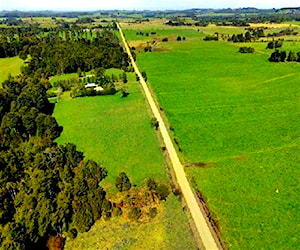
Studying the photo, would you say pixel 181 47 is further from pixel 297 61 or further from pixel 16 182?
pixel 16 182

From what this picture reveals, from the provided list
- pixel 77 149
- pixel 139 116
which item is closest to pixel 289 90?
pixel 139 116

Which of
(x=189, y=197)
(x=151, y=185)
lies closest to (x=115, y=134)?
(x=151, y=185)

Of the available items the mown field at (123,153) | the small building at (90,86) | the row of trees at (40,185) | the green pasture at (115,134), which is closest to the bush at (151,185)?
the mown field at (123,153)

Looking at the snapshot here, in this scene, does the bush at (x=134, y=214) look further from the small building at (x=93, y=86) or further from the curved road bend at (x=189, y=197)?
the small building at (x=93, y=86)

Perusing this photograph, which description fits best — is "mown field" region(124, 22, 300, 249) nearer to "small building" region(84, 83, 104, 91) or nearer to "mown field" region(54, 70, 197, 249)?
"mown field" region(54, 70, 197, 249)

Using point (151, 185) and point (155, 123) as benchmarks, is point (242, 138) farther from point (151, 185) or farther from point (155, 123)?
point (151, 185)

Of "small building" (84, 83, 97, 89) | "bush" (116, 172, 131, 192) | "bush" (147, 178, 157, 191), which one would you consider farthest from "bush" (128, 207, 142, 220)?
"small building" (84, 83, 97, 89)
